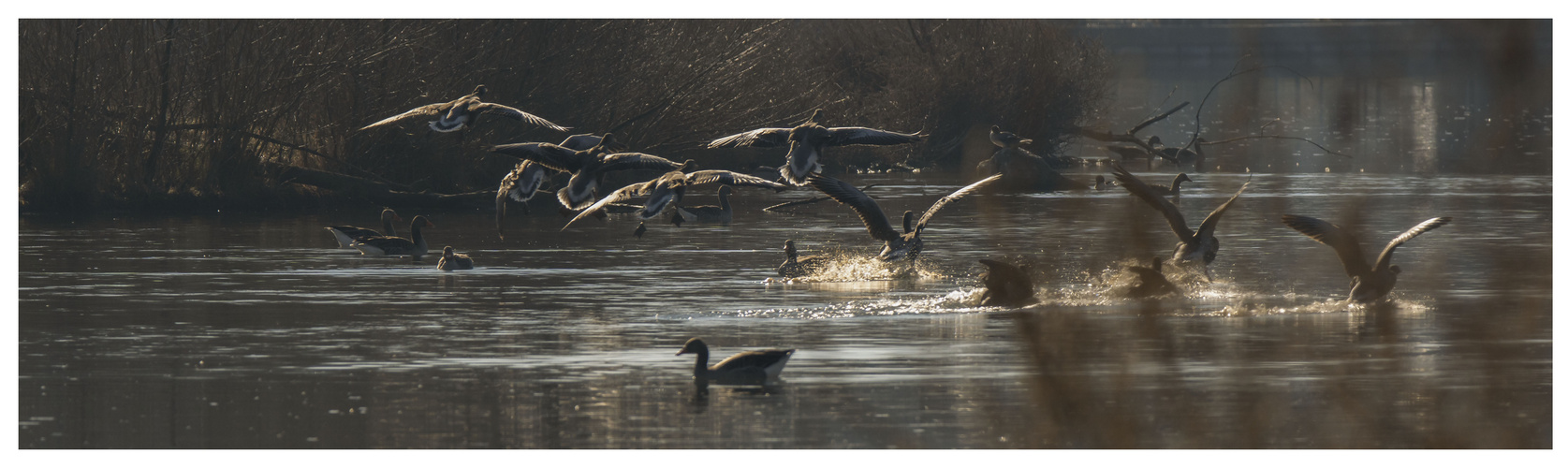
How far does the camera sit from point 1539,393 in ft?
33.6

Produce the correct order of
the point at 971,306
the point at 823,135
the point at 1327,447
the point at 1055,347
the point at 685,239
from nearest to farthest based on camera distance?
the point at 1327,447, the point at 1055,347, the point at 971,306, the point at 823,135, the point at 685,239

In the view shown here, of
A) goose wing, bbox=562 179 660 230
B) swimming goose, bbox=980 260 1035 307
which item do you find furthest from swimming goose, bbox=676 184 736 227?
swimming goose, bbox=980 260 1035 307

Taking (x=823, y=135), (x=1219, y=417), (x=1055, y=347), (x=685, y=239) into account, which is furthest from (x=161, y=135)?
(x=1219, y=417)

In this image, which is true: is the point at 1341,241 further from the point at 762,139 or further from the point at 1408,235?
the point at 762,139

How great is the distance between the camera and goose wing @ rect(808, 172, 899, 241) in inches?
653

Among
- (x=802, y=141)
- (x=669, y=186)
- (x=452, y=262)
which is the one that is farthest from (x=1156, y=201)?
(x=452, y=262)

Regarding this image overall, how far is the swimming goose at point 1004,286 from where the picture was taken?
593 inches

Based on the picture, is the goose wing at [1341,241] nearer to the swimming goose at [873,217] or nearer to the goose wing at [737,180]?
the swimming goose at [873,217]

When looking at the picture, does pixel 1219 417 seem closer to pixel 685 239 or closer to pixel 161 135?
pixel 685 239

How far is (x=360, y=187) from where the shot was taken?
30844 millimetres

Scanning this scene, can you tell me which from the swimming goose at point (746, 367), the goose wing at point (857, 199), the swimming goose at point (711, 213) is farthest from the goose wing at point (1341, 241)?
the swimming goose at point (711, 213)

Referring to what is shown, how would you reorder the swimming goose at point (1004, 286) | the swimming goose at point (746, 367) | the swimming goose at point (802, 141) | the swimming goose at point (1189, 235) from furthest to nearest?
1. the swimming goose at point (802, 141)
2. the swimming goose at point (1189, 235)
3. the swimming goose at point (1004, 286)
4. the swimming goose at point (746, 367)

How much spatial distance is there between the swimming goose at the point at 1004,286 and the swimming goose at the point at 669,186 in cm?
188

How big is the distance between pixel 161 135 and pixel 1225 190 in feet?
64.2
